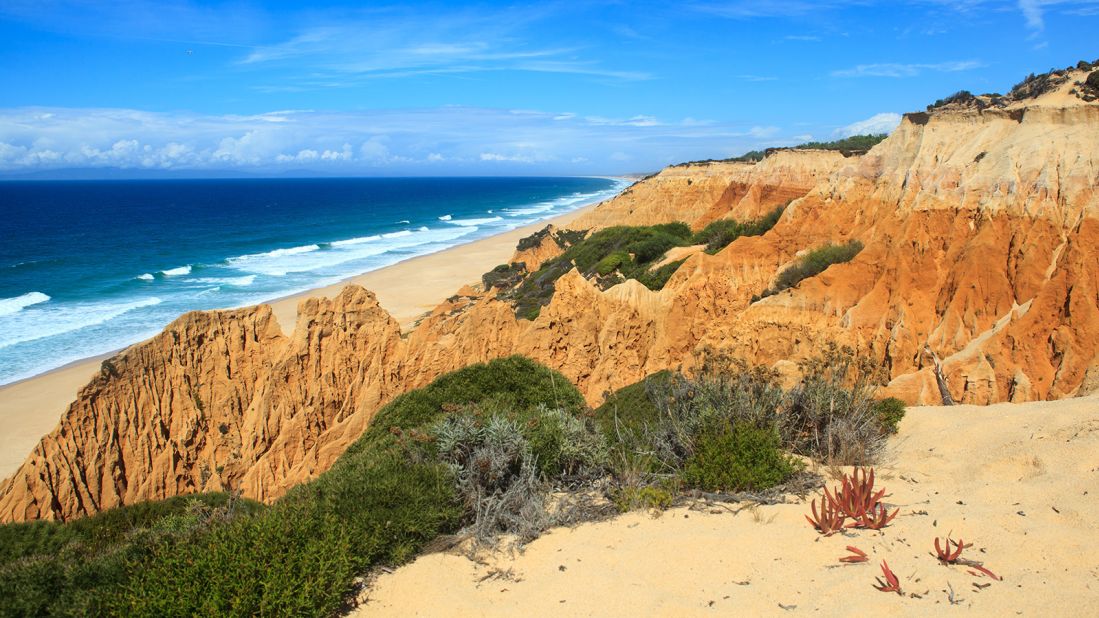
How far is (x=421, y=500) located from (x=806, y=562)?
325cm

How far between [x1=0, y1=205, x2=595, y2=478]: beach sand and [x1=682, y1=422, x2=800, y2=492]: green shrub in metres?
10.8

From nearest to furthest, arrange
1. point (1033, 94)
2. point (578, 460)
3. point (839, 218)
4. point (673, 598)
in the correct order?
point (673, 598) < point (578, 460) < point (1033, 94) < point (839, 218)

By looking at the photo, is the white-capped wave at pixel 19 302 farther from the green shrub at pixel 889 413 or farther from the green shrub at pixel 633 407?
the green shrub at pixel 889 413

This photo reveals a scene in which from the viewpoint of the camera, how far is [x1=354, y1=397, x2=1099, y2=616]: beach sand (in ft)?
16.1

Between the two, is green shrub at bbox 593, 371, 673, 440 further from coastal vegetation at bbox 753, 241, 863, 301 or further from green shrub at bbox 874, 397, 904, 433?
coastal vegetation at bbox 753, 241, 863, 301

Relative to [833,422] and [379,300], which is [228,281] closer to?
[379,300]

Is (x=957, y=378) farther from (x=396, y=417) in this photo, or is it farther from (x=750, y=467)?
(x=396, y=417)

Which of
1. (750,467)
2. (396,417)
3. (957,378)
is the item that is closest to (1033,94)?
(957,378)

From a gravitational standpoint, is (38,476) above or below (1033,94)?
below

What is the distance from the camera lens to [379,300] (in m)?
40.5

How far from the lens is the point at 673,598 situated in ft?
16.9

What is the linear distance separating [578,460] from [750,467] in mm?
1780

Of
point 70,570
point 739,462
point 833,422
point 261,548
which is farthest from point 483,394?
point 70,570

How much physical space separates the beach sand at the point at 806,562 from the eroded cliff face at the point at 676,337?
477 centimetres
